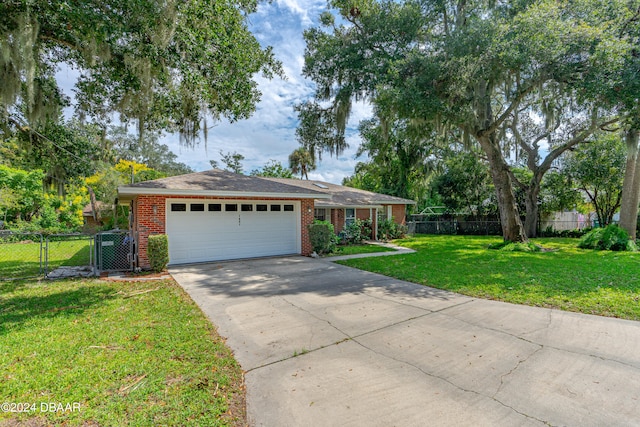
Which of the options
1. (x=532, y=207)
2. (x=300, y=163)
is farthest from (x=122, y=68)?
(x=300, y=163)

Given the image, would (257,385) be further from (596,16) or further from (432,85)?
(596,16)

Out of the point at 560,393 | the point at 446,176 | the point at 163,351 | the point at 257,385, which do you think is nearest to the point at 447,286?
the point at 560,393

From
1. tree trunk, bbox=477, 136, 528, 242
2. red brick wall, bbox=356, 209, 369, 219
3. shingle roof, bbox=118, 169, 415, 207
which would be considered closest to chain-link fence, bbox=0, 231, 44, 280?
shingle roof, bbox=118, 169, 415, 207

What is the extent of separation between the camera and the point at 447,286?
6.42m

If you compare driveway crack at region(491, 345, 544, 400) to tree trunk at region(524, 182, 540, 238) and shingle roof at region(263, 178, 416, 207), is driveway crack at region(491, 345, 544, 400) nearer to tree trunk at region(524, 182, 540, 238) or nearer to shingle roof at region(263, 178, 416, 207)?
shingle roof at region(263, 178, 416, 207)

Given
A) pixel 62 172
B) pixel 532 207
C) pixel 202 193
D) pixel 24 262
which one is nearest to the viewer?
pixel 202 193

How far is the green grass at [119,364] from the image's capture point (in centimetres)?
241

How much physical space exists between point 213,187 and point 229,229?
4.79 ft

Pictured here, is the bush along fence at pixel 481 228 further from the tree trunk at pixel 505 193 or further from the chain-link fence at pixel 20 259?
the chain-link fence at pixel 20 259

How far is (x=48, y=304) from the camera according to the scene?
534 cm

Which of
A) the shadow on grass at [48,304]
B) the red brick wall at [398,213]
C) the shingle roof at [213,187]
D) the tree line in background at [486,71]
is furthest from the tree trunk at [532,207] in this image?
the shadow on grass at [48,304]

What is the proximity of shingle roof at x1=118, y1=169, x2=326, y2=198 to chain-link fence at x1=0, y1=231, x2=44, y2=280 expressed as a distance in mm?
2606

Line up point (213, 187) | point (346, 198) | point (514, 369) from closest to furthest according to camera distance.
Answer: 1. point (514, 369)
2. point (213, 187)
3. point (346, 198)

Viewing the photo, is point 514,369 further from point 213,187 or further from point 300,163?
point 300,163
